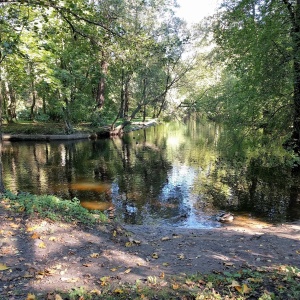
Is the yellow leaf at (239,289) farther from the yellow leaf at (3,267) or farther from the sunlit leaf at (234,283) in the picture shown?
the yellow leaf at (3,267)

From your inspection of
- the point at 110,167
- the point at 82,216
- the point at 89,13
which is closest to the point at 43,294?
the point at 82,216

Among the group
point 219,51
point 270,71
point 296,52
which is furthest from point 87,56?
point 219,51

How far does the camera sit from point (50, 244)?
4895mm

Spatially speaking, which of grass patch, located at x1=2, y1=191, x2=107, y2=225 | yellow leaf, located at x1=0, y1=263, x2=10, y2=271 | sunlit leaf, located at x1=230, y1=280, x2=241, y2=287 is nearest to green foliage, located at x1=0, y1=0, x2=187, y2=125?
grass patch, located at x1=2, y1=191, x2=107, y2=225

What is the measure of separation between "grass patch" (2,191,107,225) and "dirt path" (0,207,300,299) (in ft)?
0.82

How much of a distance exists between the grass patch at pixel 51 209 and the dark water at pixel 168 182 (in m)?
3.55

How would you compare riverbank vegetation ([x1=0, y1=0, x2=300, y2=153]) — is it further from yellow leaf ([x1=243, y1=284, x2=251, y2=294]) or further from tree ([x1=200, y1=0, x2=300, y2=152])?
yellow leaf ([x1=243, y1=284, x2=251, y2=294])

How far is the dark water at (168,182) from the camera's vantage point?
10812mm

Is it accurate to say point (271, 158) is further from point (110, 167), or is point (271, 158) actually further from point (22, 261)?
point (22, 261)

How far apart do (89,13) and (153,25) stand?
2960 centimetres

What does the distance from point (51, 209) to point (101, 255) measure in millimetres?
1940

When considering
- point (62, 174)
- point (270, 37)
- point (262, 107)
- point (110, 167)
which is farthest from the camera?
point (110, 167)

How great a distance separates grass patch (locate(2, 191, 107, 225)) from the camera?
19.4 ft

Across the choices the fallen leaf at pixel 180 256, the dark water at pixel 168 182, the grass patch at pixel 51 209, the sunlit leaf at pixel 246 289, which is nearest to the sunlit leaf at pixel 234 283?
the sunlit leaf at pixel 246 289
